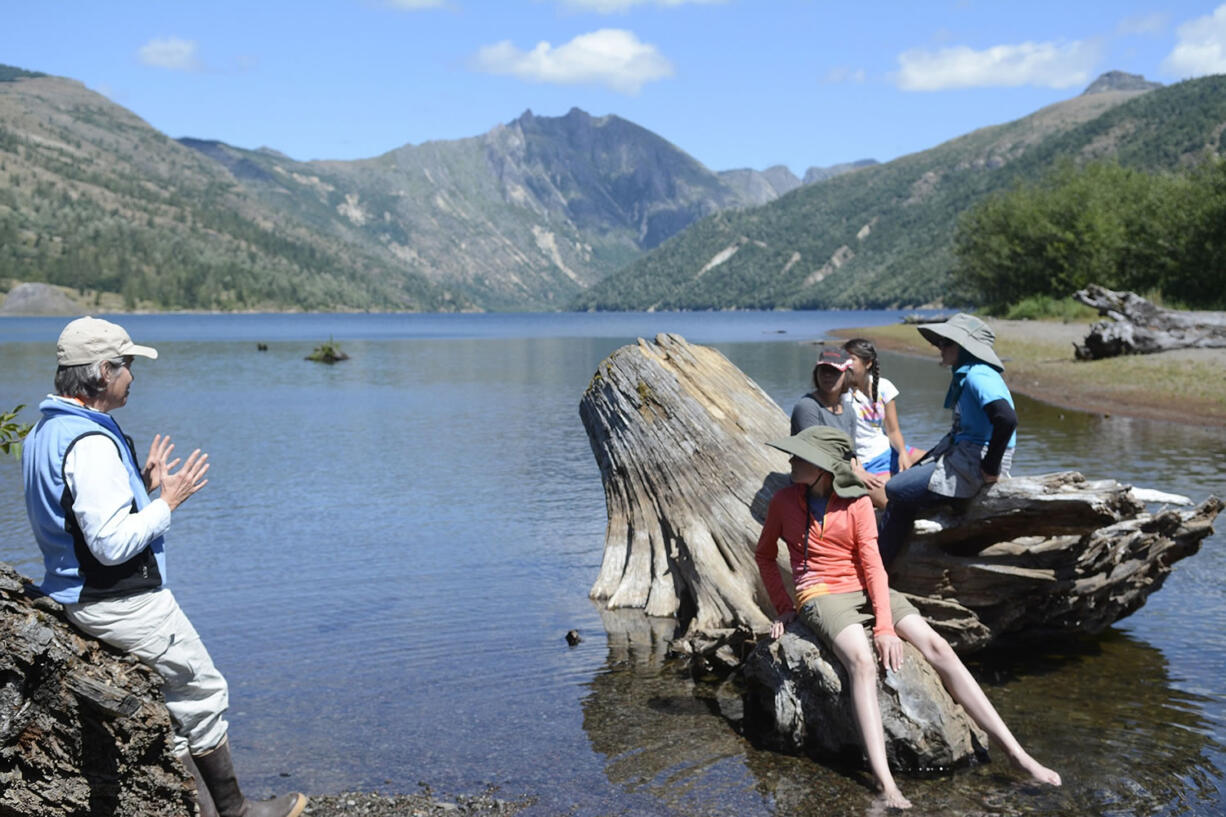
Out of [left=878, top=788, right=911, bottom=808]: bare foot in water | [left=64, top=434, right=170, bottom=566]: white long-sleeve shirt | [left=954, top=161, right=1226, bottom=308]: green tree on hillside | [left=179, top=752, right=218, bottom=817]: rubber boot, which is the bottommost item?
[left=878, top=788, right=911, bottom=808]: bare foot in water

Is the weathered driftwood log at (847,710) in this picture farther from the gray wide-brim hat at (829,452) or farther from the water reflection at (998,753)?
the gray wide-brim hat at (829,452)

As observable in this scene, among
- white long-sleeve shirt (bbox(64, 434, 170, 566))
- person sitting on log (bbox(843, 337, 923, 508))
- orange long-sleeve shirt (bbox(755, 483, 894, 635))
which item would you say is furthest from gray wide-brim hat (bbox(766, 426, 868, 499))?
white long-sleeve shirt (bbox(64, 434, 170, 566))

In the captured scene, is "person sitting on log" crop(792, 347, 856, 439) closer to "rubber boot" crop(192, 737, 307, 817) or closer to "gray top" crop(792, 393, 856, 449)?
"gray top" crop(792, 393, 856, 449)

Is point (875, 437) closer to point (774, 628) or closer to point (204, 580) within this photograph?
point (774, 628)

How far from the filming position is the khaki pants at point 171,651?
5375mm

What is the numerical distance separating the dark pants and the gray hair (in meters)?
5.52

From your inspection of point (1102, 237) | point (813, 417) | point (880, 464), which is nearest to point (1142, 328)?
point (880, 464)

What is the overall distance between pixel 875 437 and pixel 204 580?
879 centimetres

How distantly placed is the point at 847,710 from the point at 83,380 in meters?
5.11

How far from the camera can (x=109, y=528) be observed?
520cm

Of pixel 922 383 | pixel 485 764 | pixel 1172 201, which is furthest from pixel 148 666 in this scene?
pixel 1172 201

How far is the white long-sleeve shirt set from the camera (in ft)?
17.0

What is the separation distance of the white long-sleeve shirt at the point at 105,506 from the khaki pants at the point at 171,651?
0.30 m

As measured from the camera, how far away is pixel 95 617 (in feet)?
17.5
